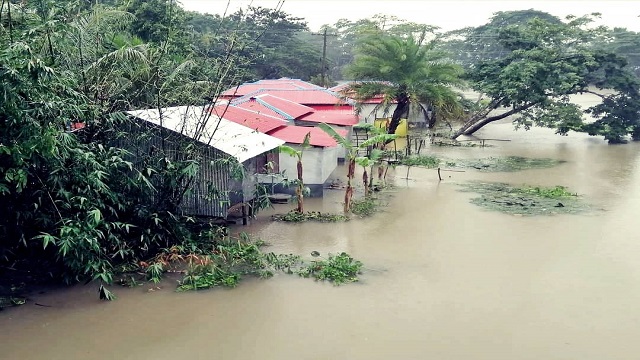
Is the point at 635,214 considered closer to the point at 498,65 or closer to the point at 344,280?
the point at 344,280

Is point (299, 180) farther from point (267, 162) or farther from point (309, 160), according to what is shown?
point (309, 160)

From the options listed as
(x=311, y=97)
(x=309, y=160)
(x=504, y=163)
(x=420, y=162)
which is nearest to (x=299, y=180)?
(x=309, y=160)

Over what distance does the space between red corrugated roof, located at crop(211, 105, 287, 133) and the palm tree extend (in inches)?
212

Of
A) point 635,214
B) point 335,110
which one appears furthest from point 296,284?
point 335,110

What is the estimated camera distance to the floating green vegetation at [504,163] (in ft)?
53.6

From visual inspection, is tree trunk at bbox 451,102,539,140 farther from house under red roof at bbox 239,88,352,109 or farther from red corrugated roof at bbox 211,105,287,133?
red corrugated roof at bbox 211,105,287,133

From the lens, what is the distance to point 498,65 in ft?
70.6

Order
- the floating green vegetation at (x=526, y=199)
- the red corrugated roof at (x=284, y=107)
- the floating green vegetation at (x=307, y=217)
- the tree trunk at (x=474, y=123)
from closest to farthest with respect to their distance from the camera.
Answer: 1. the floating green vegetation at (x=307, y=217)
2. the floating green vegetation at (x=526, y=199)
3. the red corrugated roof at (x=284, y=107)
4. the tree trunk at (x=474, y=123)

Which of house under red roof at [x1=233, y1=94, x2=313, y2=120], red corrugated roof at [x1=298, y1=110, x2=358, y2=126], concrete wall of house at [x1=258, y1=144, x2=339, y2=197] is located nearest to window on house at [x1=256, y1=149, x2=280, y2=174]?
concrete wall of house at [x1=258, y1=144, x2=339, y2=197]

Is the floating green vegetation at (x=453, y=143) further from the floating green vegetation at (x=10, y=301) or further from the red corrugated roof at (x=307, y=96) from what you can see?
the floating green vegetation at (x=10, y=301)

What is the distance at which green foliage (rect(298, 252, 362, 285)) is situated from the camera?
7.43m

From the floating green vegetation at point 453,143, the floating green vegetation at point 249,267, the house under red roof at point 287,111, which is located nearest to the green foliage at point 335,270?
the floating green vegetation at point 249,267

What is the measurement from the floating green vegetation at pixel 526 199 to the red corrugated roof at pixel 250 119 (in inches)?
195

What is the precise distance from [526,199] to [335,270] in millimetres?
6617
